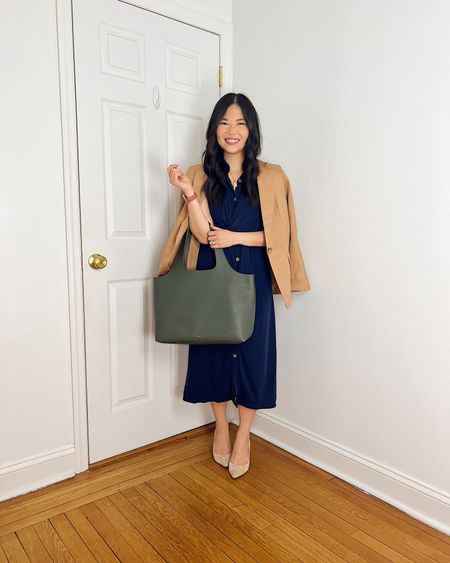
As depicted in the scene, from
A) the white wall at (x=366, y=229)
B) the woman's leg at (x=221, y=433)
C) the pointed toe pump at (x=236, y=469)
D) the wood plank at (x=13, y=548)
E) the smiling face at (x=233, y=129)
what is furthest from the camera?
the woman's leg at (x=221, y=433)

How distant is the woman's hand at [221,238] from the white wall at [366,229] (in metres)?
0.39

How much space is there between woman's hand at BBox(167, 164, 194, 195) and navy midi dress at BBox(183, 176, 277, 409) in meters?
0.16

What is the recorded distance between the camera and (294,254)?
76.6 inches

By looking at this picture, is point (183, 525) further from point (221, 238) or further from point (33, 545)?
point (221, 238)

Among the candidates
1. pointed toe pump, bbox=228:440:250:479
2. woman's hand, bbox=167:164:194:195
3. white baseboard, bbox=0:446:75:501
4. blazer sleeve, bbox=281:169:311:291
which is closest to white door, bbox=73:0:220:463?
white baseboard, bbox=0:446:75:501

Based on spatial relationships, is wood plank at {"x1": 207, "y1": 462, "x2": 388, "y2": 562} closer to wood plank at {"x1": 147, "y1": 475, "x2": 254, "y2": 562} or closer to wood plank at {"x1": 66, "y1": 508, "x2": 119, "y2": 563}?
wood plank at {"x1": 147, "y1": 475, "x2": 254, "y2": 562}

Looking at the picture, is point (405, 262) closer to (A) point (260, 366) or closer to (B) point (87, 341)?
(A) point (260, 366)

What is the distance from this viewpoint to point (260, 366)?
1916 millimetres

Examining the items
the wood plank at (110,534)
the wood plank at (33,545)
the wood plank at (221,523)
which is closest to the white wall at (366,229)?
the wood plank at (221,523)

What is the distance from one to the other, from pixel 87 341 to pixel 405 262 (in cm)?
132

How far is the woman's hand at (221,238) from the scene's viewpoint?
182 centimetres

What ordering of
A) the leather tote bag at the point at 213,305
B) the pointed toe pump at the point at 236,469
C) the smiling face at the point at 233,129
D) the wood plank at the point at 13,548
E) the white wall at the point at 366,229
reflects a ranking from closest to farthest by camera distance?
the wood plank at the point at 13,548
the white wall at the point at 366,229
the leather tote bag at the point at 213,305
the smiling face at the point at 233,129
the pointed toe pump at the point at 236,469

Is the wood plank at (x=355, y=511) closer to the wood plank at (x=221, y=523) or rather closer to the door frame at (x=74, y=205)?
Answer: the wood plank at (x=221, y=523)

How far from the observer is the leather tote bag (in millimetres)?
1732
